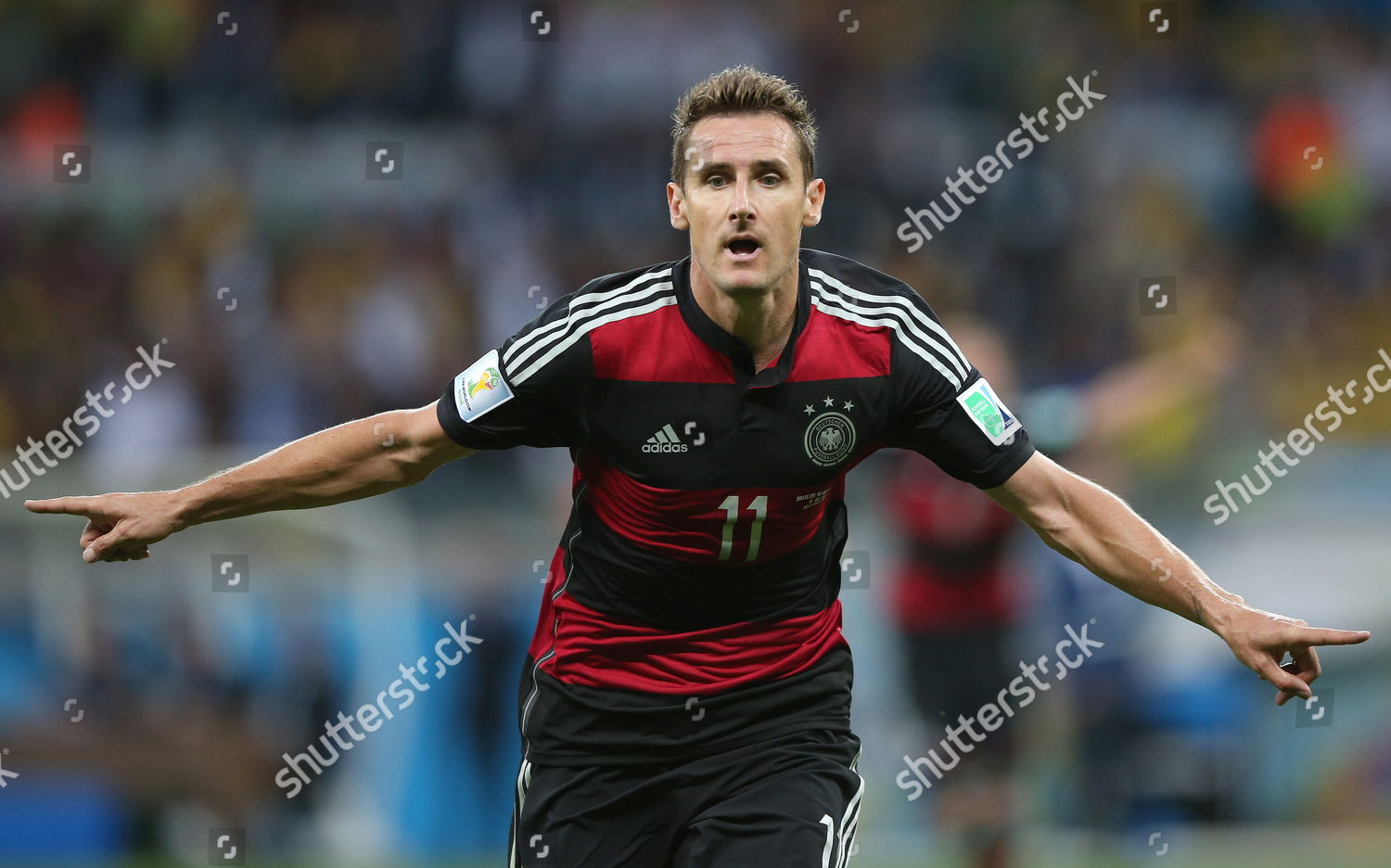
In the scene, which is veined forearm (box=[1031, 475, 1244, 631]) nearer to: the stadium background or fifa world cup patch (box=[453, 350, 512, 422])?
fifa world cup patch (box=[453, 350, 512, 422])

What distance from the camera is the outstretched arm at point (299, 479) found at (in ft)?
14.3

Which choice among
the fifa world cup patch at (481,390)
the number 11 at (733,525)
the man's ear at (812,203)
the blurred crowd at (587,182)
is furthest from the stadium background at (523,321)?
the fifa world cup patch at (481,390)

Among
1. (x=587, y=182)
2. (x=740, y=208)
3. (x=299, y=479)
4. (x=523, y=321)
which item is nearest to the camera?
(x=740, y=208)

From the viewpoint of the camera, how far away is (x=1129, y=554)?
4.29 metres

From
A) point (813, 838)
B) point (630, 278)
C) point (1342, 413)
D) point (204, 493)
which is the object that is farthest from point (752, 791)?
point (1342, 413)

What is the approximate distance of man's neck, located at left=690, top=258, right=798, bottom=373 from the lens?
420 centimetres

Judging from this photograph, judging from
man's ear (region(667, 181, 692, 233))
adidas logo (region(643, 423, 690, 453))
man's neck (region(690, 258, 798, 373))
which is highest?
man's ear (region(667, 181, 692, 233))

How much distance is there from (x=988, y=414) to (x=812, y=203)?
72cm

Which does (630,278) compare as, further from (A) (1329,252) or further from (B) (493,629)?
(A) (1329,252)

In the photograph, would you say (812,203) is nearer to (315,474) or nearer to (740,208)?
(740,208)

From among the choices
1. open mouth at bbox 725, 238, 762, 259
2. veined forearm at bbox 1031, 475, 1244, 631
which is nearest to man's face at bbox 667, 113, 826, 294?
open mouth at bbox 725, 238, 762, 259

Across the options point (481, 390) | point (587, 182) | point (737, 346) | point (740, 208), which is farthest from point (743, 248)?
point (587, 182)

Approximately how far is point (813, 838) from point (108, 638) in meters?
5.57

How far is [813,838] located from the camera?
4.12 meters
